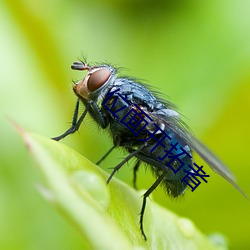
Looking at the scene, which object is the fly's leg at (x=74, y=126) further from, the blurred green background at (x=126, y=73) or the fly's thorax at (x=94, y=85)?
the blurred green background at (x=126, y=73)

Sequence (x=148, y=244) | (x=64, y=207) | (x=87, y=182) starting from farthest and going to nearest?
1. (x=148, y=244)
2. (x=87, y=182)
3. (x=64, y=207)

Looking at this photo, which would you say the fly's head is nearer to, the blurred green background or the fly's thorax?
the fly's thorax

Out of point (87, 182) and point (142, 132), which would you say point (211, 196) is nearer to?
point (142, 132)

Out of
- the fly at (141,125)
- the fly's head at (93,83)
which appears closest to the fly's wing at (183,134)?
the fly at (141,125)

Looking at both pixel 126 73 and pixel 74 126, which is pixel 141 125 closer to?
pixel 74 126

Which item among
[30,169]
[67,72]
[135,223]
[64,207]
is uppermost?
[64,207]

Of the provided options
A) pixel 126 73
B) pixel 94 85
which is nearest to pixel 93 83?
pixel 94 85

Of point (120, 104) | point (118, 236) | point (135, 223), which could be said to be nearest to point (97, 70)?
point (120, 104)

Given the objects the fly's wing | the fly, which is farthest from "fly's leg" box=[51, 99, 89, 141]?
the fly's wing
